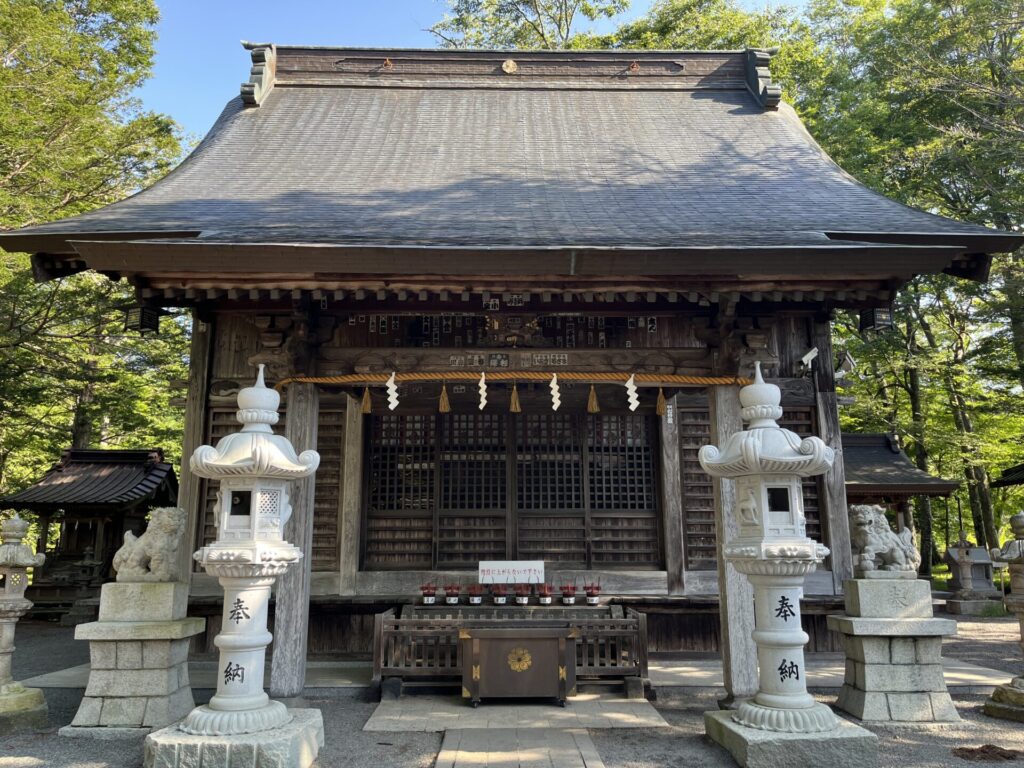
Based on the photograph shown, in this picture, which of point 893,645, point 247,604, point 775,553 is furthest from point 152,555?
point 893,645

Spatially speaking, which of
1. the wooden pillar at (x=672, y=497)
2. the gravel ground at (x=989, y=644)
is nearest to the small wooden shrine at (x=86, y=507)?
the wooden pillar at (x=672, y=497)

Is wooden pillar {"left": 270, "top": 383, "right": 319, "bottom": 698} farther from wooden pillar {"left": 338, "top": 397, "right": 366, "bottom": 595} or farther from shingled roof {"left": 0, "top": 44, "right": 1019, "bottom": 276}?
wooden pillar {"left": 338, "top": 397, "right": 366, "bottom": 595}

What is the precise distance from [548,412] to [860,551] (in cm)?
416

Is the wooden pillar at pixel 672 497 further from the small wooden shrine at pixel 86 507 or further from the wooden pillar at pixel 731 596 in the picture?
the small wooden shrine at pixel 86 507

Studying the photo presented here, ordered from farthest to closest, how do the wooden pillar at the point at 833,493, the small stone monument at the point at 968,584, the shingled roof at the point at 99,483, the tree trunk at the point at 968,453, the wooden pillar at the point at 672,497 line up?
the tree trunk at the point at 968,453
the shingled roof at the point at 99,483
the small stone monument at the point at 968,584
the wooden pillar at the point at 672,497
the wooden pillar at the point at 833,493

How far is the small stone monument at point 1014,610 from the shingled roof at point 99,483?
51.2ft

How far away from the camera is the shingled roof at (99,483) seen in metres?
13.9

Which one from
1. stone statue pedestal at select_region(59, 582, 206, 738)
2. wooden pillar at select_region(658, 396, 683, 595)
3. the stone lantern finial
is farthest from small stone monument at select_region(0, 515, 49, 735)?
wooden pillar at select_region(658, 396, 683, 595)

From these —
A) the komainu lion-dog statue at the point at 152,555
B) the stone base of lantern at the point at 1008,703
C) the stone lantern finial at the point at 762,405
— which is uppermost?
the stone lantern finial at the point at 762,405

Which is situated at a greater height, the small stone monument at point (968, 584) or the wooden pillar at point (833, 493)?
the wooden pillar at point (833, 493)

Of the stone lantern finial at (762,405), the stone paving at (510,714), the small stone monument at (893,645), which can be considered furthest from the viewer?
the small stone monument at (893,645)

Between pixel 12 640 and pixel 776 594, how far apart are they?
653 cm

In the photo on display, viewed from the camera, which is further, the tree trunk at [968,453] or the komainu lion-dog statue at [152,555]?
the tree trunk at [968,453]

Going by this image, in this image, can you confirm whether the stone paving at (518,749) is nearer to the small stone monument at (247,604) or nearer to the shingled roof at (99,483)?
the small stone monument at (247,604)
